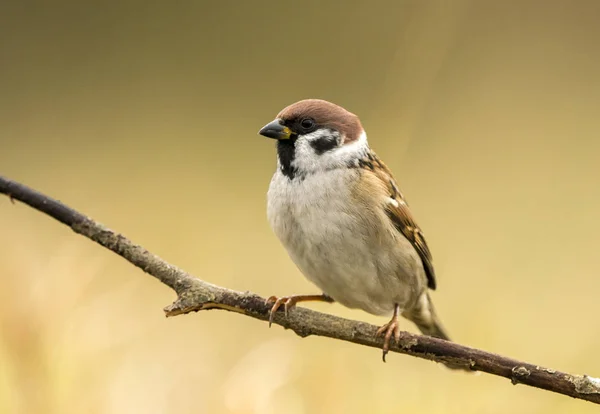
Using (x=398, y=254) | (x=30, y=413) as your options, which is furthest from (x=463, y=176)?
(x=30, y=413)

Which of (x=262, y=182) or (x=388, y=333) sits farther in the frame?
(x=262, y=182)

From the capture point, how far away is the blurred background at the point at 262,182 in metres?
2.11

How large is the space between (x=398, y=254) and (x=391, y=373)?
36 cm

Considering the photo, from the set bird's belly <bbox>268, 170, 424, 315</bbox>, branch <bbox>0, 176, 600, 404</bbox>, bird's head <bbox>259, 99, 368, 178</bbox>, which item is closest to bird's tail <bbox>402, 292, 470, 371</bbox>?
bird's belly <bbox>268, 170, 424, 315</bbox>

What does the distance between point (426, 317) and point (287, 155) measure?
2.45 ft

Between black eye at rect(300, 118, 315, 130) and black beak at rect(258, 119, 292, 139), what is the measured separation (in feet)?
0.15

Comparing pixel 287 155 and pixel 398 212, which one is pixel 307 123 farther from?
pixel 398 212

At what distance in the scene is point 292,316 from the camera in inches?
76.6

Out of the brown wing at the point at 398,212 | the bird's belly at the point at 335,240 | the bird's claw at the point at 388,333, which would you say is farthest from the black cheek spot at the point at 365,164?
the bird's claw at the point at 388,333

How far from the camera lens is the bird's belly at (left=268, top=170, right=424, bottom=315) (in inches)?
92.8

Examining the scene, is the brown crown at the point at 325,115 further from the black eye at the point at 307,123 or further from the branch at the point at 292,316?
the branch at the point at 292,316

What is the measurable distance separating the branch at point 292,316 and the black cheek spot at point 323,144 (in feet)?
2.14

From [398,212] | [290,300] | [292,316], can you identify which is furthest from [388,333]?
[398,212]

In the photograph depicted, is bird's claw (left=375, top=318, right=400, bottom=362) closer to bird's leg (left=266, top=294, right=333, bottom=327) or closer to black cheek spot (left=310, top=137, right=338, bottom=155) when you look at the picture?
bird's leg (left=266, top=294, right=333, bottom=327)
